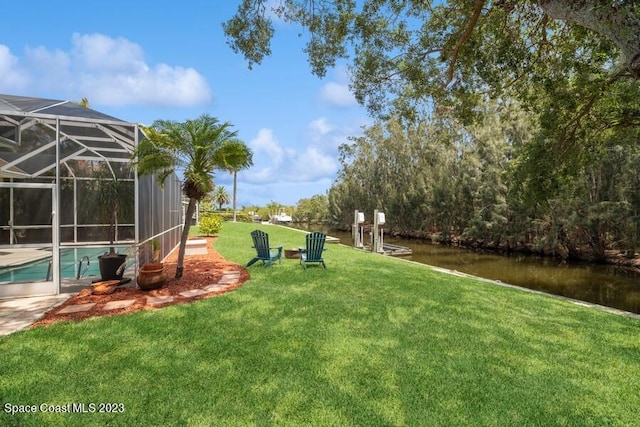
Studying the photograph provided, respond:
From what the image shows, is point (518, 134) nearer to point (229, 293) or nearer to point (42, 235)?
point (229, 293)

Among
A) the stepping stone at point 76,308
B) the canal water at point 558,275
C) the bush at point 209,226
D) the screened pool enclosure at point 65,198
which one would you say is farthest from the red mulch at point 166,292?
the canal water at point 558,275

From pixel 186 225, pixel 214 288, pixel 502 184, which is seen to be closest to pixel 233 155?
pixel 186 225

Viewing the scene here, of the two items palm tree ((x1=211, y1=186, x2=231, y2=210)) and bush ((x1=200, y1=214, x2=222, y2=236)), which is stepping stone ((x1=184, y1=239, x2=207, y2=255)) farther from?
palm tree ((x1=211, y1=186, x2=231, y2=210))

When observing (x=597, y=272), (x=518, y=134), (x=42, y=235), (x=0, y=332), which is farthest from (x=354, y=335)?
(x=518, y=134)

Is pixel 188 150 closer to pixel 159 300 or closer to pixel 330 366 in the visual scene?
pixel 159 300

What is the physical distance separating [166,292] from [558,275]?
14.9m

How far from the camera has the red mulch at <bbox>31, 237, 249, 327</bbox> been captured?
499 cm

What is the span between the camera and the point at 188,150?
6590 millimetres

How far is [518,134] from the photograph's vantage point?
68.3ft

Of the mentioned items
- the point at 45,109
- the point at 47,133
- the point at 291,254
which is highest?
the point at 45,109

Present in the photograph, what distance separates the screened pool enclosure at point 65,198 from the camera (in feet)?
19.9

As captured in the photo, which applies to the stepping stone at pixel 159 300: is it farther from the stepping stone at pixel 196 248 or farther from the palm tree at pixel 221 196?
the palm tree at pixel 221 196

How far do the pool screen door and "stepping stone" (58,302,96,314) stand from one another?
118cm

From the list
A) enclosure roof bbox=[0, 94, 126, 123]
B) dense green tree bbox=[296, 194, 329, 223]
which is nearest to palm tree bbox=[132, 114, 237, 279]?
enclosure roof bbox=[0, 94, 126, 123]
